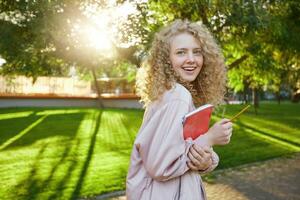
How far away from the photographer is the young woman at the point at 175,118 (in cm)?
227

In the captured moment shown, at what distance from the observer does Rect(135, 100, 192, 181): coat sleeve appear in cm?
225

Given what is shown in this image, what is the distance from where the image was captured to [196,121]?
229cm

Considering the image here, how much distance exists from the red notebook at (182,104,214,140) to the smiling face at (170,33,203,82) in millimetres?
322

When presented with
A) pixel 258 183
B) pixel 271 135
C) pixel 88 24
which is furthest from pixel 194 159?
pixel 271 135

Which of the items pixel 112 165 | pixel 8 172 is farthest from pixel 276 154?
pixel 8 172

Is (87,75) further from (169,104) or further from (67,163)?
(169,104)

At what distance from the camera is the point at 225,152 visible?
1232 centimetres

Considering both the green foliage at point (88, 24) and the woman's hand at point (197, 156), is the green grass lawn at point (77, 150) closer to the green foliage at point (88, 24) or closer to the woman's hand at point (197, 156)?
the green foliage at point (88, 24)

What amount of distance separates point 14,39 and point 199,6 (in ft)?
9.47

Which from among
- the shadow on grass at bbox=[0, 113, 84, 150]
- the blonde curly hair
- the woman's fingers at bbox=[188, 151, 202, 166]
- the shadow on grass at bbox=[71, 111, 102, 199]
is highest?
the blonde curly hair

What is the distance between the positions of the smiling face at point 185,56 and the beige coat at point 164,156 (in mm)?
157

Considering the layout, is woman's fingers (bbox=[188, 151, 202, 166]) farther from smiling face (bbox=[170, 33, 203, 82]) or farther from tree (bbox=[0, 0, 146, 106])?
tree (bbox=[0, 0, 146, 106])

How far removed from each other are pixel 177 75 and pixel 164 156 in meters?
0.51

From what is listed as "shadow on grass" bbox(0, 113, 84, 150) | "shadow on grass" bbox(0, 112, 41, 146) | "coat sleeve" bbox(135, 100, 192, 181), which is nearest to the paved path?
"coat sleeve" bbox(135, 100, 192, 181)
